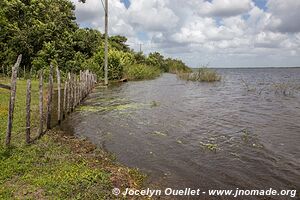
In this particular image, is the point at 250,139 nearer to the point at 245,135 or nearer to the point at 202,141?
the point at 245,135

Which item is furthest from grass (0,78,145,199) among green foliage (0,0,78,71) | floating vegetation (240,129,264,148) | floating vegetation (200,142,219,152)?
green foliage (0,0,78,71)

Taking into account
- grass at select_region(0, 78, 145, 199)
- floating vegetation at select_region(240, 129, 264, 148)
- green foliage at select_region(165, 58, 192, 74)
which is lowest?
grass at select_region(0, 78, 145, 199)

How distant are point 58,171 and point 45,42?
32646 mm

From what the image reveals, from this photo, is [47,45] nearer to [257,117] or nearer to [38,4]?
[38,4]

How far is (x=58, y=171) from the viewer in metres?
7.54

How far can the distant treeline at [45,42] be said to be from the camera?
122 feet

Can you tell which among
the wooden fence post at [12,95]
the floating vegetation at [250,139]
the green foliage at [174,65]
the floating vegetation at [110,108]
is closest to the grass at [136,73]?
the floating vegetation at [110,108]

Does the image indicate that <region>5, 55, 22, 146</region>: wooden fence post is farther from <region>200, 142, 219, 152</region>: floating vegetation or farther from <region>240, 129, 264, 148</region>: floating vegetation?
<region>240, 129, 264, 148</region>: floating vegetation

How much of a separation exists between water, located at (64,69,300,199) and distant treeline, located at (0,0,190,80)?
778 inches

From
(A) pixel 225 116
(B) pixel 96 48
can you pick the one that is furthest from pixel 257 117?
(B) pixel 96 48

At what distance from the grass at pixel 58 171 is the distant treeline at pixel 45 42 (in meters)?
27.0

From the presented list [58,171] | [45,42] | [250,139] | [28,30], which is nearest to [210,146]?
[250,139]

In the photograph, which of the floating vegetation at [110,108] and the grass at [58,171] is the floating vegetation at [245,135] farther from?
the floating vegetation at [110,108]

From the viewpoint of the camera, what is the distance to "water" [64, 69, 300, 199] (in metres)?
8.09
